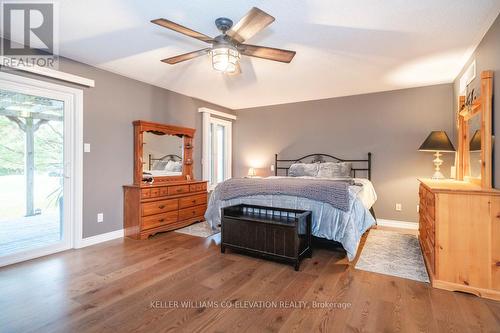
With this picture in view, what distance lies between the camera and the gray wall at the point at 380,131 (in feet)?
14.1

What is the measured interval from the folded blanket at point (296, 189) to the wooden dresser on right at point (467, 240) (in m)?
0.84

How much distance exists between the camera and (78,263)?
2.79m

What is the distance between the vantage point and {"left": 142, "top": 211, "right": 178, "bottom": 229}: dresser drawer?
12.1 feet

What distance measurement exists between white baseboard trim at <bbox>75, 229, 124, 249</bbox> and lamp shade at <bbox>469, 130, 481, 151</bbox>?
4.56m

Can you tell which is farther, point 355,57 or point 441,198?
point 355,57

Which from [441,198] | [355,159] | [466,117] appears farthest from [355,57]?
[355,159]

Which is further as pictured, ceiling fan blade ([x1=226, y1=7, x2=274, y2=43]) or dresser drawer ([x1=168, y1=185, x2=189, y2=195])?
dresser drawer ([x1=168, y1=185, x2=189, y2=195])

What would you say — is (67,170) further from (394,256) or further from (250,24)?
(394,256)

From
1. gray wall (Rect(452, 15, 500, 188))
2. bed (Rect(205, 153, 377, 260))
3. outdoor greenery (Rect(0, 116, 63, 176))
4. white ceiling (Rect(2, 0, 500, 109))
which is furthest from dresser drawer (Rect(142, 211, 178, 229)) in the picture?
→ gray wall (Rect(452, 15, 500, 188))

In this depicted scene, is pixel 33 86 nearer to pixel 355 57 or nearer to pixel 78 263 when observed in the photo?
pixel 78 263

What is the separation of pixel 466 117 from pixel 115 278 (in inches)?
166

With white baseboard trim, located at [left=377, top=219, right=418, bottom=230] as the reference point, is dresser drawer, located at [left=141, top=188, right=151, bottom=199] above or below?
above

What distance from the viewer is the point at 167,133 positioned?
14.6ft

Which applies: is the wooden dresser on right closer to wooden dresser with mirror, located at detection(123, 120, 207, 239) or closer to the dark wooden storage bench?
the dark wooden storage bench
